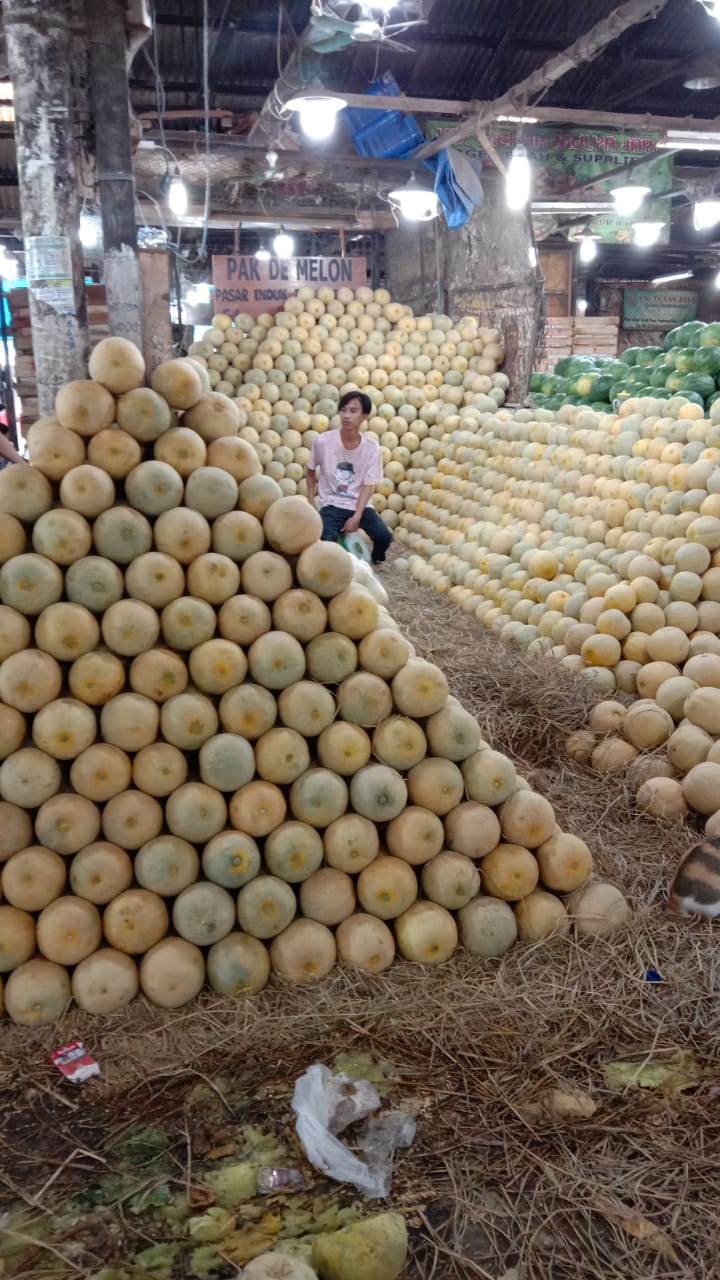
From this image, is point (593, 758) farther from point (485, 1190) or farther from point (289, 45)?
point (289, 45)

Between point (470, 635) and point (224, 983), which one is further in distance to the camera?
point (470, 635)

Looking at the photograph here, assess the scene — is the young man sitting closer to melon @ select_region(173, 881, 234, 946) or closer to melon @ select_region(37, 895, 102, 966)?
melon @ select_region(173, 881, 234, 946)

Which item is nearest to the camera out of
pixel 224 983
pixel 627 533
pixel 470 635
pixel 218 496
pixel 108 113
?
pixel 224 983

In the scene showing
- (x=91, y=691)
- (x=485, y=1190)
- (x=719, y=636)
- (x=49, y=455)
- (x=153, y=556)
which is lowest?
(x=485, y=1190)

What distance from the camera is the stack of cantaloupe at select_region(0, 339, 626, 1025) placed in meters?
2.73

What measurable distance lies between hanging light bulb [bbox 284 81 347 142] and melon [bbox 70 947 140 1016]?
5.94 m

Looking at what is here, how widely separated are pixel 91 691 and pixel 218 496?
2.41 ft

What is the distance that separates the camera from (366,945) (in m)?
2.82

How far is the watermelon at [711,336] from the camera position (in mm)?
6742

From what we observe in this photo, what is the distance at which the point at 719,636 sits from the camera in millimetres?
4684

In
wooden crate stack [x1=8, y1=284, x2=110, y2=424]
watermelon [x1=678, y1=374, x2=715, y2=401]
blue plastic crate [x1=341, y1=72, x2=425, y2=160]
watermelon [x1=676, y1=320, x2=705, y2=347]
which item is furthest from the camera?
blue plastic crate [x1=341, y1=72, x2=425, y2=160]

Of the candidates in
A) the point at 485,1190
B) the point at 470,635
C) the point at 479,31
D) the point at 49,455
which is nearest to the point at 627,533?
the point at 470,635

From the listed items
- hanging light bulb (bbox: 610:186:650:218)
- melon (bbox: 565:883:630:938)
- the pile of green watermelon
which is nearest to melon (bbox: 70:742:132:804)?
melon (bbox: 565:883:630:938)

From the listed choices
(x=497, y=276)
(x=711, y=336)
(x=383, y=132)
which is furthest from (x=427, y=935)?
(x=383, y=132)
